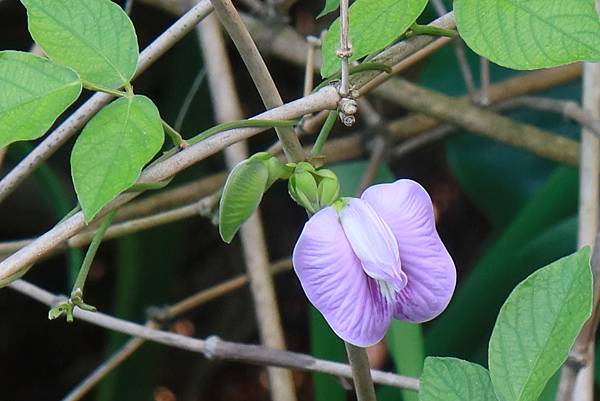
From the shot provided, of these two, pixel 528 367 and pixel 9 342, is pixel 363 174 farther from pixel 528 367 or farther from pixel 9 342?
pixel 9 342

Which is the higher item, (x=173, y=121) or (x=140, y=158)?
(x=173, y=121)

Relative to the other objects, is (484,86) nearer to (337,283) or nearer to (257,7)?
(257,7)

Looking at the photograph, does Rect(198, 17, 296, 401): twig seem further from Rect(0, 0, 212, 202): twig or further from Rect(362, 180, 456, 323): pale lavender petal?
Rect(362, 180, 456, 323): pale lavender petal

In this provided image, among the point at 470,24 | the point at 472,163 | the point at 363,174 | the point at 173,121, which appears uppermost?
the point at 173,121

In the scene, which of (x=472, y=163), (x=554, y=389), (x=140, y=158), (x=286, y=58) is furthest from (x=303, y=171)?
(x=472, y=163)

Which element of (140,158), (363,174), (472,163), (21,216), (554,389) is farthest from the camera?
(21,216)

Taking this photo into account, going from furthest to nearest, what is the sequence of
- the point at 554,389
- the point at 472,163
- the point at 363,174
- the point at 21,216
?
the point at 21,216 → the point at 472,163 → the point at 363,174 → the point at 554,389

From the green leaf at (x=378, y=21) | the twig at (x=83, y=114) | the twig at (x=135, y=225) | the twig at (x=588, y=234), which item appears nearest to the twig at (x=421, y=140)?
the twig at (x=588, y=234)

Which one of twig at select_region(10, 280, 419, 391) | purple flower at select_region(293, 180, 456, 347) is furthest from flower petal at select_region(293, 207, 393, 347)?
twig at select_region(10, 280, 419, 391)
